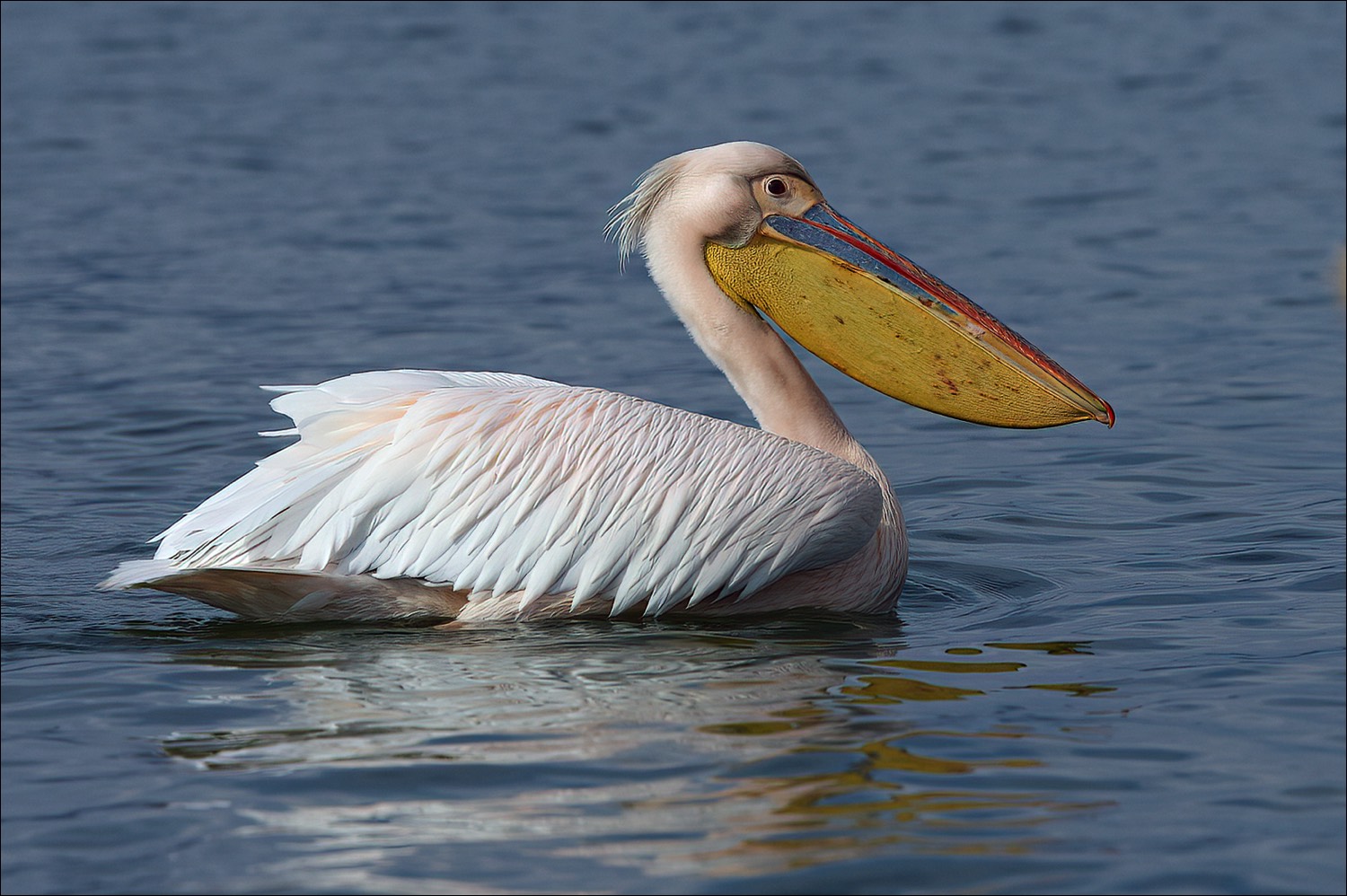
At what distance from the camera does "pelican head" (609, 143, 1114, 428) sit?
17.3 feet

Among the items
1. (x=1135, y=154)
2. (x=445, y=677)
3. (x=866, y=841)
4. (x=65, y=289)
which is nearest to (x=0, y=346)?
(x=65, y=289)

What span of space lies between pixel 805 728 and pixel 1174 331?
5.63 metres

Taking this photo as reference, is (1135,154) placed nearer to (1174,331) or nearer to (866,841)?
(1174,331)

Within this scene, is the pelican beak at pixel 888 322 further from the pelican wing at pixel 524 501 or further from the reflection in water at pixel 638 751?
the reflection in water at pixel 638 751

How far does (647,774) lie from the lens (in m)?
3.69

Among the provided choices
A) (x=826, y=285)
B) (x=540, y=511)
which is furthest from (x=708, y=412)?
(x=540, y=511)

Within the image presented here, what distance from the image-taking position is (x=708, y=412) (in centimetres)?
777

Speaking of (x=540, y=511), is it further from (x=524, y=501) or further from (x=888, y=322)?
(x=888, y=322)

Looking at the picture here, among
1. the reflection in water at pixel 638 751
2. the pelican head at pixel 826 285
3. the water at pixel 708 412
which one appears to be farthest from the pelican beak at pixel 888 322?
the reflection in water at pixel 638 751

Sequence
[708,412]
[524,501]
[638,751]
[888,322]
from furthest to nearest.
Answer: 1. [708,412]
2. [888,322]
3. [524,501]
4. [638,751]

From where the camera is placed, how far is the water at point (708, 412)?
3480 mm

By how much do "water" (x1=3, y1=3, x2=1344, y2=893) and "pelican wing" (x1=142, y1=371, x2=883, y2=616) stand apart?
0.19 metres

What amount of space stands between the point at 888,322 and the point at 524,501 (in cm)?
128

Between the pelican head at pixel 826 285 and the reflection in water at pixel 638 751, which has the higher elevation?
the pelican head at pixel 826 285
